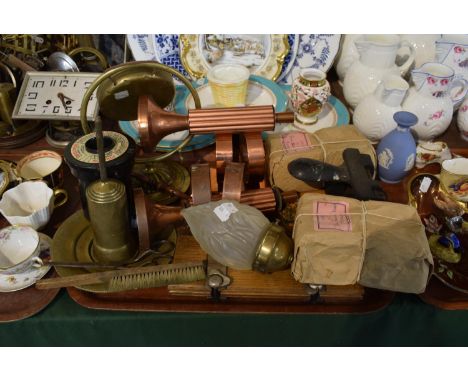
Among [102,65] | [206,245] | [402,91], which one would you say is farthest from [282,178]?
[102,65]

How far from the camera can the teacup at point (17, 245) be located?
0.85 meters

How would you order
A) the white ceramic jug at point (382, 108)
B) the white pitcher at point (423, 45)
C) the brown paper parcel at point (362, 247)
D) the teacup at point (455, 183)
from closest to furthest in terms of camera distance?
the brown paper parcel at point (362, 247) < the teacup at point (455, 183) < the white ceramic jug at point (382, 108) < the white pitcher at point (423, 45)

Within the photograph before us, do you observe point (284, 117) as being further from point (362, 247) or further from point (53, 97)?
point (53, 97)

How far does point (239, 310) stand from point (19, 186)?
0.59 meters

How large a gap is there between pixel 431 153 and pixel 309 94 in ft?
1.19

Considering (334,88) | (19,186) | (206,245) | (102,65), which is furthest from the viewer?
(334,88)

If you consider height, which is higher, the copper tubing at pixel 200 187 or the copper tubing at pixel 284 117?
the copper tubing at pixel 284 117

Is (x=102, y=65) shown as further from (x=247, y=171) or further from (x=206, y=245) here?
(x=206, y=245)

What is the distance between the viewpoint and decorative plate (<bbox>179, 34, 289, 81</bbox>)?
4.42ft

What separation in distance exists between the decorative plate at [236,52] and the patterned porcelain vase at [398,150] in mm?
500

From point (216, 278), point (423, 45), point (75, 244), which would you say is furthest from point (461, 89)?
point (75, 244)

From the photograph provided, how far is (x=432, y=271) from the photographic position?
2.77 ft

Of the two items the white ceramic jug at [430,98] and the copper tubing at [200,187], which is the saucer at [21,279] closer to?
the copper tubing at [200,187]

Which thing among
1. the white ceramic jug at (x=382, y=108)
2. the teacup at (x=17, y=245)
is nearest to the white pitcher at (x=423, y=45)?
the white ceramic jug at (x=382, y=108)
